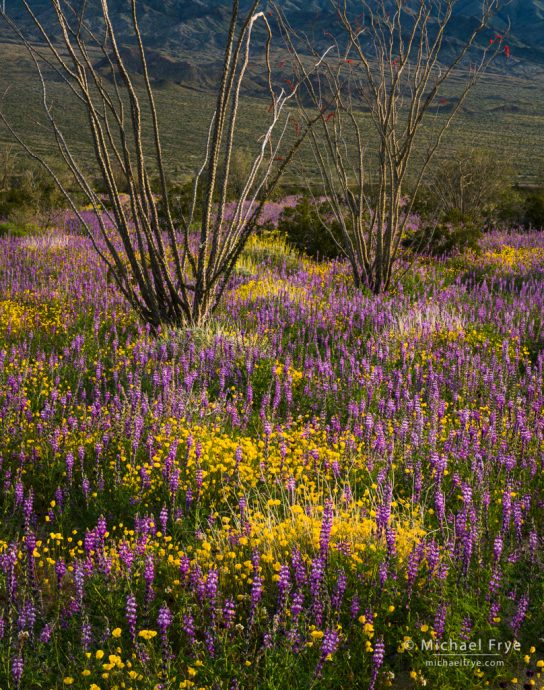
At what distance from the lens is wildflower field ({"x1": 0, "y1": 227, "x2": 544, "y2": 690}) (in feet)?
7.55

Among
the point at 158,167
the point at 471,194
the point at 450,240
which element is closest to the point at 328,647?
the point at 158,167

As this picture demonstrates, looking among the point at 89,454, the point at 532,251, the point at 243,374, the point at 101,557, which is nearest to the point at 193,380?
the point at 243,374

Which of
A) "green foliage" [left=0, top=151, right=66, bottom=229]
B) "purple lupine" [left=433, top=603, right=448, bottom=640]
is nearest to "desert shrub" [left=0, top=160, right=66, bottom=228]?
"green foliage" [left=0, top=151, right=66, bottom=229]

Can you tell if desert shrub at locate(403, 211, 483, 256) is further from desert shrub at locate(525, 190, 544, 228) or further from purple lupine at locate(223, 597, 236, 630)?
purple lupine at locate(223, 597, 236, 630)

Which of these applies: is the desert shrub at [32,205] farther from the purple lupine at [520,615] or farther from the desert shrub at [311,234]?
the purple lupine at [520,615]

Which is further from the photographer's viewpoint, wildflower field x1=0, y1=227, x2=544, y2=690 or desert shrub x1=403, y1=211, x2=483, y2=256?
desert shrub x1=403, y1=211, x2=483, y2=256

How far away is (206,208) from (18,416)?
2.36 meters

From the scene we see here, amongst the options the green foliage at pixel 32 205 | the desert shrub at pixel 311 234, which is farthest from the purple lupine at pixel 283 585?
the green foliage at pixel 32 205

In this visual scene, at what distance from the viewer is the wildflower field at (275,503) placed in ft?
7.55

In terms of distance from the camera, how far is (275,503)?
3.09 metres

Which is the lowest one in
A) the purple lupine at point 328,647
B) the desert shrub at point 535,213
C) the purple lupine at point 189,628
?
the purple lupine at point 189,628

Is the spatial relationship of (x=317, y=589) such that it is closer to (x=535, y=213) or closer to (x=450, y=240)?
(x=450, y=240)

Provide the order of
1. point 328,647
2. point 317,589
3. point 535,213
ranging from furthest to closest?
point 535,213 < point 317,589 < point 328,647

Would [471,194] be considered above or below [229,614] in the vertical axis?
above
